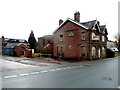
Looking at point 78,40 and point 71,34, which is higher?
point 71,34

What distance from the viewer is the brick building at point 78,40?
24.9 metres

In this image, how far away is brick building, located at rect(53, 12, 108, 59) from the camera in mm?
24855

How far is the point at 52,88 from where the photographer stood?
671 centimetres

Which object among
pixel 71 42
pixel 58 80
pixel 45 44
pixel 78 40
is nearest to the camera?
pixel 58 80

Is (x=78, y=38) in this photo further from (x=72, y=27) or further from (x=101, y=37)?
(x=101, y=37)

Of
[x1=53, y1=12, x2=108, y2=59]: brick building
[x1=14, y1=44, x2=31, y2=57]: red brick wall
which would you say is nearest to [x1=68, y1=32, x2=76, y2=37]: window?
[x1=53, y1=12, x2=108, y2=59]: brick building

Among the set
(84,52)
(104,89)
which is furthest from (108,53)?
(104,89)

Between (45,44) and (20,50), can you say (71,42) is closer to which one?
(20,50)

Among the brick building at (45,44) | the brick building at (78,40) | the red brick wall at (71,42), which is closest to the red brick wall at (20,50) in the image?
the brick building at (45,44)

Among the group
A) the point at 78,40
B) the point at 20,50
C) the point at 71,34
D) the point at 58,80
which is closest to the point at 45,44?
the point at 20,50

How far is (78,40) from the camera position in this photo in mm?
25875

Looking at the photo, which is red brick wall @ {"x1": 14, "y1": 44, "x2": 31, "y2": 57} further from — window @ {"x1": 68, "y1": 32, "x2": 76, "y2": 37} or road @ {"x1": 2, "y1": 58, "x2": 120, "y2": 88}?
road @ {"x1": 2, "y1": 58, "x2": 120, "y2": 88}

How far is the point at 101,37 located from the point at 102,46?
238 cm

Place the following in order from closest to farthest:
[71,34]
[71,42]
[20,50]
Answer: [71,42] → [71,34] → [20,50]
